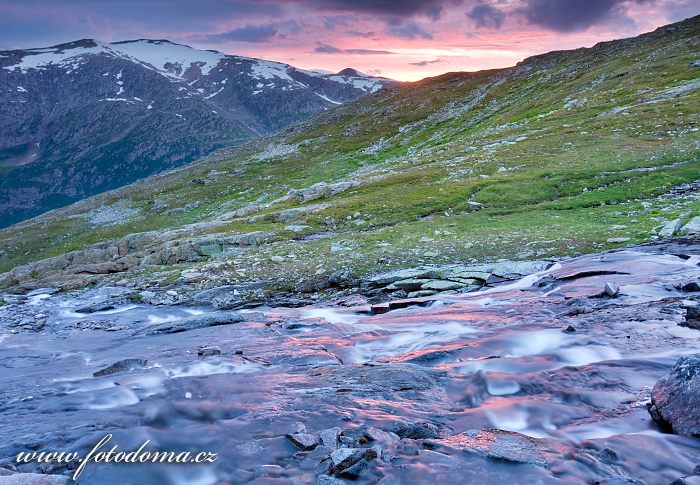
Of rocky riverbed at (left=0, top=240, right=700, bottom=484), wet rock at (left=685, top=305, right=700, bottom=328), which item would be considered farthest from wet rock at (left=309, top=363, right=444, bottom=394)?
wet rock at (left=685, top=305, right=700, bottom=328)

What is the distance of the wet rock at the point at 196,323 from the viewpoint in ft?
74.0

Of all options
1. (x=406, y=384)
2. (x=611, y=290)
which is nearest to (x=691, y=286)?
(x=611, y=290)

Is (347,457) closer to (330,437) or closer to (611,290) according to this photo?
(330,437)

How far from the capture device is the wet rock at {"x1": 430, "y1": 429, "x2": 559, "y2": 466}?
9594 millimetres

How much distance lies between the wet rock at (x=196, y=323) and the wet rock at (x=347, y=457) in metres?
14.5

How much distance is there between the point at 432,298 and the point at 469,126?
84.1 metres

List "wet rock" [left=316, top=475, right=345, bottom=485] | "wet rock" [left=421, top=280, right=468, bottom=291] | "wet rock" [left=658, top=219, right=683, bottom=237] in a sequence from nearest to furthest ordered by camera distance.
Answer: "wet rock" [left=316, top=475, right=345, bottom=485] < "wet rock" [left=421, top=280, right=468, bottom=291] < "wet rock" [left=658, top=219, right=683, bottom=237]

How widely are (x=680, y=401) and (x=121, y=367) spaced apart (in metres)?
16.4

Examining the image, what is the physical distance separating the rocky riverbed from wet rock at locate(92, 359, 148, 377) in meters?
0.06

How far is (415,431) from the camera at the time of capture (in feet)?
35.5

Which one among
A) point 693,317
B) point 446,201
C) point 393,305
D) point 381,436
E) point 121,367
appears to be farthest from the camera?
point 446,201

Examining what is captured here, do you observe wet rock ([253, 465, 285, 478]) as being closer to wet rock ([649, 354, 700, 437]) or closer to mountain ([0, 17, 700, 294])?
wet rock ([649, 354, 700, 437])

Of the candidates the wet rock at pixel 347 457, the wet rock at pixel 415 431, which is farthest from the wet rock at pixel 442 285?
→ the wet rock at pixel 347 457

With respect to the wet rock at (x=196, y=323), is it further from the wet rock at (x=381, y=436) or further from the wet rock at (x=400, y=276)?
the wet rock at (x=381, y=436)
